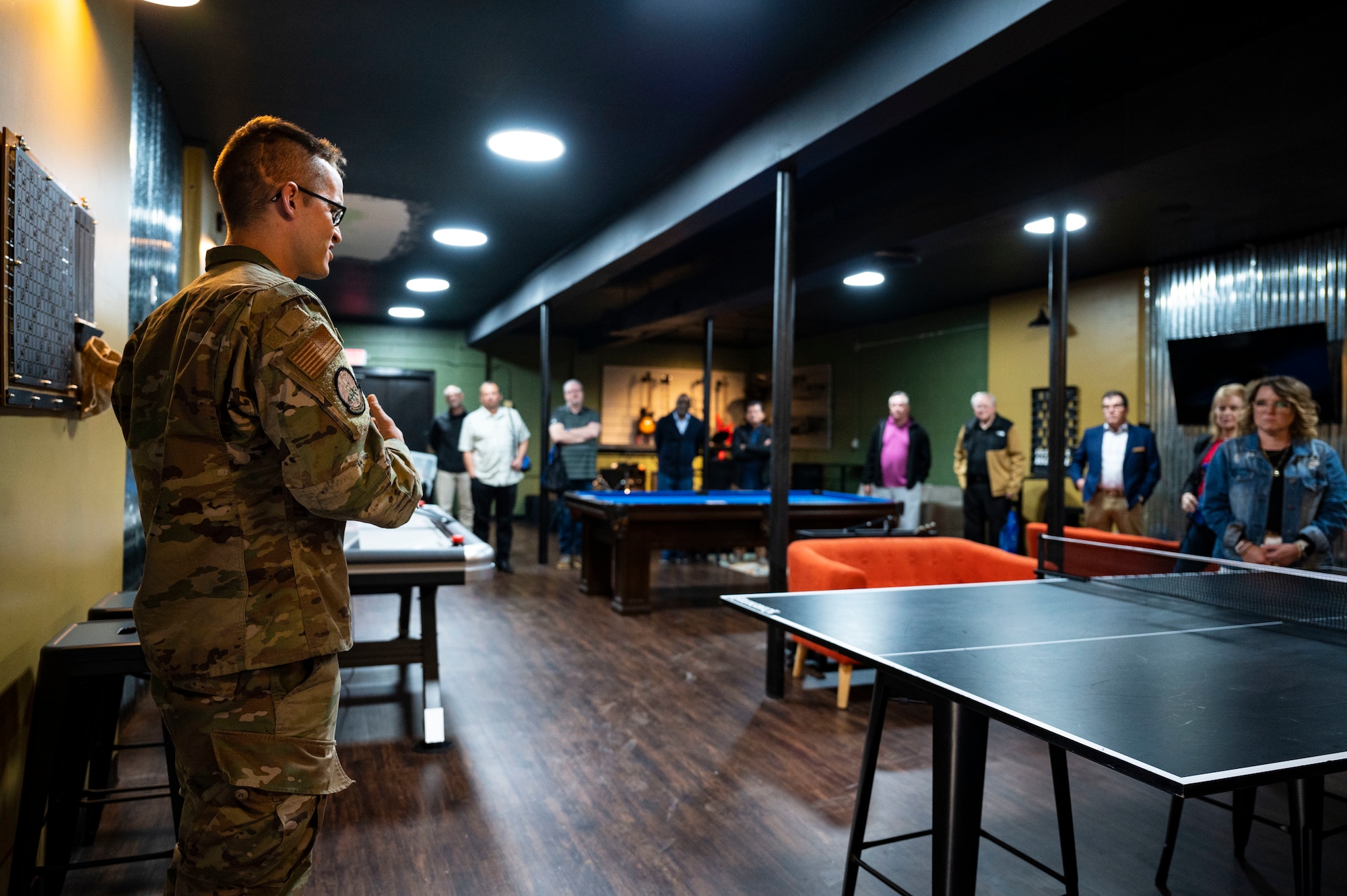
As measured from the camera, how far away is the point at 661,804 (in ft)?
9.25

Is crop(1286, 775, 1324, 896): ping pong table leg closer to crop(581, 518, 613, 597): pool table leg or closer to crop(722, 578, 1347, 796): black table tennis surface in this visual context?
crop(722, 578, 1347, 796): black table tennis surface

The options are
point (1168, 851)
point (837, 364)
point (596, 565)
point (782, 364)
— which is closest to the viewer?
point (1168, 851)

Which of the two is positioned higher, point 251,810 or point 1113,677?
point 1113,677

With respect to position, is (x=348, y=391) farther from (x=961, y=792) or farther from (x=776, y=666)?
(x=776, y=666)

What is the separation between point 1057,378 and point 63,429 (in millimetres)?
4022

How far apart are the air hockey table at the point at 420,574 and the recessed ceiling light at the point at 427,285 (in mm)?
5573

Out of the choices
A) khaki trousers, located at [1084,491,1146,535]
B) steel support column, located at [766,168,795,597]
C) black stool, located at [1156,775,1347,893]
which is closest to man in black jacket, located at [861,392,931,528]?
khaki trousers, located at [1084,491,1146,535]

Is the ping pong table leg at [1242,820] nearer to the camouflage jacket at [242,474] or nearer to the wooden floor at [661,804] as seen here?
the wooden floor at [661,804]

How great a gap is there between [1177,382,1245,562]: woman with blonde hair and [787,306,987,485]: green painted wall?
15.0 ft

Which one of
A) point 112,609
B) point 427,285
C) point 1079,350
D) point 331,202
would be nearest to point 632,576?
point 112,609

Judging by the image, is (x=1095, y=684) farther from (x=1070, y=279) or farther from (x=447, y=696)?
(x=1070, y=279)

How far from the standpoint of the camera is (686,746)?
3.34m

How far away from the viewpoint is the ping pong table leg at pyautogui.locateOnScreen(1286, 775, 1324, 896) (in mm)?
2025

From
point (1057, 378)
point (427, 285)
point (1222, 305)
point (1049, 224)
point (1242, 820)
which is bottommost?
point (1242, 820)
